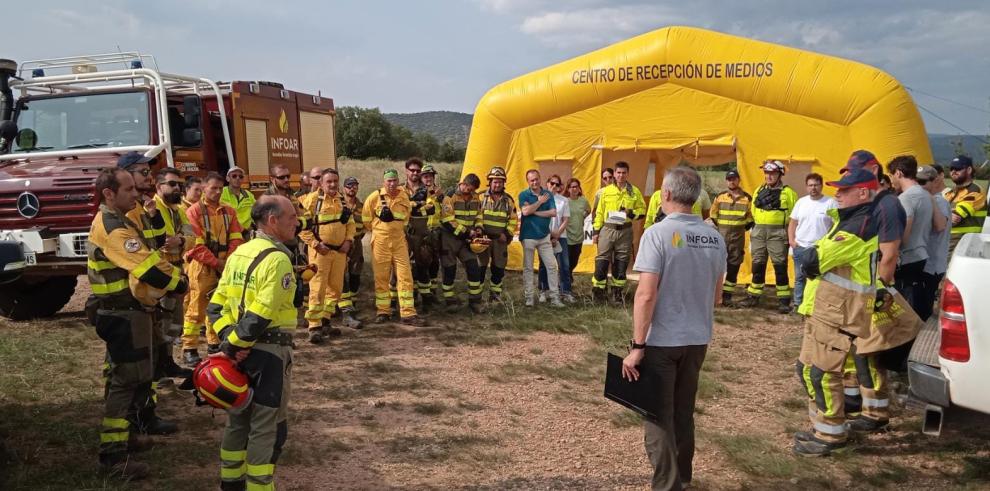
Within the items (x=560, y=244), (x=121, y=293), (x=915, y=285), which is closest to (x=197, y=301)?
(x=121, y=293)

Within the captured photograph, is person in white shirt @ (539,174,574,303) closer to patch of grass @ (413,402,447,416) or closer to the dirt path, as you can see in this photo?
the dirt path

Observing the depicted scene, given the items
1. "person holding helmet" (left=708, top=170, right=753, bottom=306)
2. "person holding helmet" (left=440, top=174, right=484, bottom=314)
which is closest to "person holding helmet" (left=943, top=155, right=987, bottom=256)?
"person holding helmet" (left=708, top=170, right=753, bottom=306)

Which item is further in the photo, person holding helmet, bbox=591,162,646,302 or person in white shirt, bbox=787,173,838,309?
person holding helmet, bbox=591,162,646,302

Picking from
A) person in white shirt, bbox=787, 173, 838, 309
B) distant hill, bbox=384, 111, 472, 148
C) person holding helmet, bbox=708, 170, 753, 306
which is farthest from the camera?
distant hill, bbox=384, 111, 472, 148

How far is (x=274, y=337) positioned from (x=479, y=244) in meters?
5.21

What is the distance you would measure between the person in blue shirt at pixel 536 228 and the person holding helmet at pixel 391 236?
5.75 feet

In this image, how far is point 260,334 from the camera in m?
3.23

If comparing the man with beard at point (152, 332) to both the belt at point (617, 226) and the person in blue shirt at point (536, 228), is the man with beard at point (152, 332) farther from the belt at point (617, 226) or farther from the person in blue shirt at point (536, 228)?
the belt at point (617, 226)

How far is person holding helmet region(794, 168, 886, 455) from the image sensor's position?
420 cm

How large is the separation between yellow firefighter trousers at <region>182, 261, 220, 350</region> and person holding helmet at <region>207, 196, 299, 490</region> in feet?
10.1

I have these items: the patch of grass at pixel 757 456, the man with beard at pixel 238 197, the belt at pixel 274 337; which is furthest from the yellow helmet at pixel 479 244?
the belt at pixel 274 337

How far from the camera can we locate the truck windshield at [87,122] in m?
7.98

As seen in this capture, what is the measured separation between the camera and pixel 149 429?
4.75m

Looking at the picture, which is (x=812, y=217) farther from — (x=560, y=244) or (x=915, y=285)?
(x=560, y=244)
